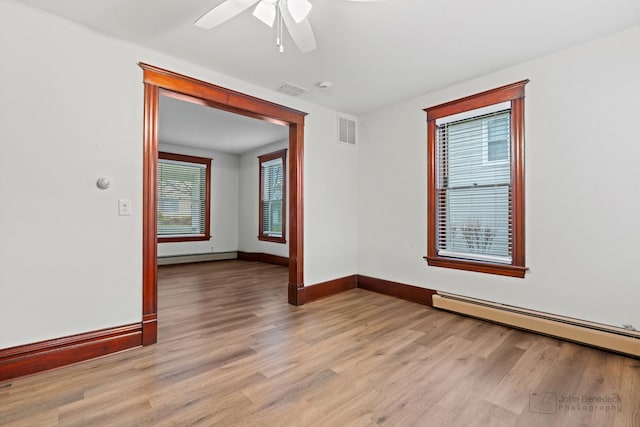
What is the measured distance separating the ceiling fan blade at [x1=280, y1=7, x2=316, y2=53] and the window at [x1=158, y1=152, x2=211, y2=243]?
5.42 m

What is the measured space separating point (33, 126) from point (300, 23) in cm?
206

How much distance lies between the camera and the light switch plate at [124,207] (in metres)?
2.51

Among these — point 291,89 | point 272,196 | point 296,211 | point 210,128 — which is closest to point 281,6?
point 291,89

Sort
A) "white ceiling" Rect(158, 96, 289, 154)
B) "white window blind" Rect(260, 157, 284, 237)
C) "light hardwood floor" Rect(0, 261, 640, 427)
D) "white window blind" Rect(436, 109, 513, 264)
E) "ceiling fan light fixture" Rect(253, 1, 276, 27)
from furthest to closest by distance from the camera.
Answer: "white window blind" Rect(260, 157, 284, 237)
"white ceiling" Rect(158, 96, 289, 154)
"white window blind" Rect(436, 109, 513, 264)
"ceiling fan light fixture" Rect(253, 1, 276, 27)
"light hardwood floor" Rect(0, 261, 640, 427)

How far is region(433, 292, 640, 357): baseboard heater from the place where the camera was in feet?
7.79

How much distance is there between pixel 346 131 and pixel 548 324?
129 inches

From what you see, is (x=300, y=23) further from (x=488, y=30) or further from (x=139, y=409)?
(x=139, y=409)

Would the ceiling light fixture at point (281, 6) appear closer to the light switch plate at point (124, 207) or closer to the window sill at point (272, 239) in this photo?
the light switch plate at point (124, 207)

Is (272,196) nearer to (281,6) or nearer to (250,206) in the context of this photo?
(250,206)

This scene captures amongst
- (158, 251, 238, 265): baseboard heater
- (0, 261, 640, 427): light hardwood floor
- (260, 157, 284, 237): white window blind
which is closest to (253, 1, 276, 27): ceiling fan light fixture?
(0, 261, 640, 427): light hardwood floor

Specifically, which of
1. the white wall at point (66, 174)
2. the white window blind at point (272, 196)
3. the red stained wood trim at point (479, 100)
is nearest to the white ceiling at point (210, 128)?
the white window blind at point (272, 196)

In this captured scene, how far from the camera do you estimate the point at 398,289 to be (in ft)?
13.2

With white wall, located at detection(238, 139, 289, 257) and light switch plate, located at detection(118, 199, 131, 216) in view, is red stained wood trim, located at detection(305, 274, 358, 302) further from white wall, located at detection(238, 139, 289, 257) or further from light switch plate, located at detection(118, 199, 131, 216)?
white wall, located at detection(238, 139, 289, 257)

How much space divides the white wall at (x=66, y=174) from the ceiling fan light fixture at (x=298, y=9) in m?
1.59
